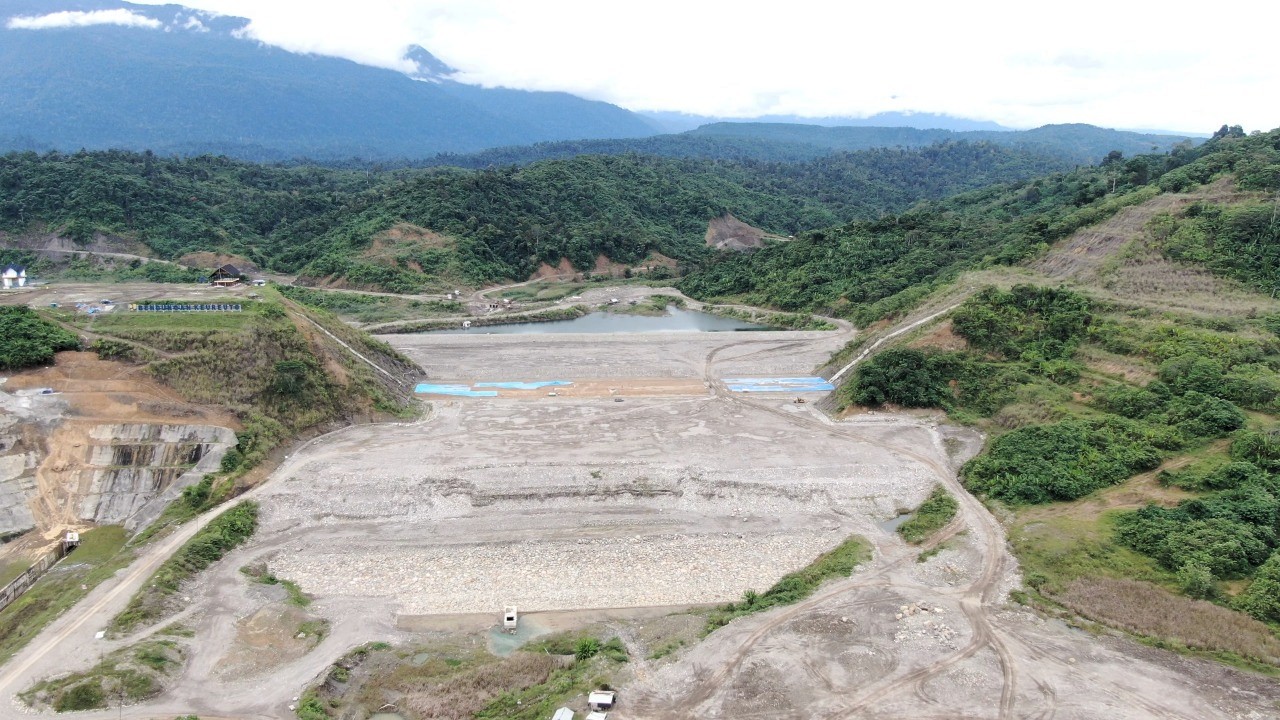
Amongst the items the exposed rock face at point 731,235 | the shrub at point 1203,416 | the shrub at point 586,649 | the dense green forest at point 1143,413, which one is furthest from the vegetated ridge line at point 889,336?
A: the exposed rock face at point 731,235

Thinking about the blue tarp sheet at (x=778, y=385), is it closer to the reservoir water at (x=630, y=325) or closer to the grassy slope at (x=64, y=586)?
the reservoir water at (x=630, y=325)

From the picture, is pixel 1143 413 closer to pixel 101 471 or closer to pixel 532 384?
pixel 532 384

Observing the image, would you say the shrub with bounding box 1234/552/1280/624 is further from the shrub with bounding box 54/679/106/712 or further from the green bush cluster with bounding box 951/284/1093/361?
the shrub with bounding box 54/679/106/712

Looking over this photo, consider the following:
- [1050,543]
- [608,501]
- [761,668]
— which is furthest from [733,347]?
[761,668]

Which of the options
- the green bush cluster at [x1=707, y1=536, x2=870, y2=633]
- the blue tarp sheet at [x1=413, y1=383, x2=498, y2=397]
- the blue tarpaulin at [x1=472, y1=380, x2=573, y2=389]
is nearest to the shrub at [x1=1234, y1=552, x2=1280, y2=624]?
the green bush cluster at [x1=707, y1=536, x2=870, y2=633]

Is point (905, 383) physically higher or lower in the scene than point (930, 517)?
higher

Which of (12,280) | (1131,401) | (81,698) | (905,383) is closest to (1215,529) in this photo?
(1131,401)
